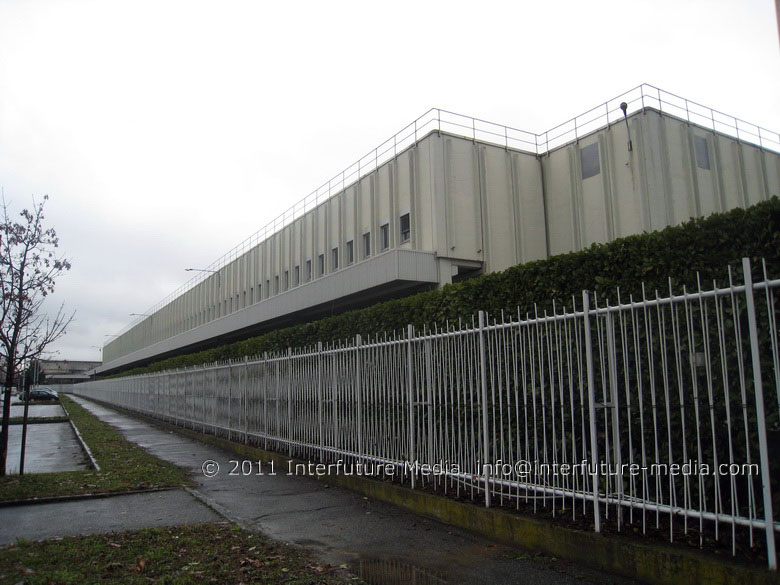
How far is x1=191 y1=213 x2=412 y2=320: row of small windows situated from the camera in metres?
22.6

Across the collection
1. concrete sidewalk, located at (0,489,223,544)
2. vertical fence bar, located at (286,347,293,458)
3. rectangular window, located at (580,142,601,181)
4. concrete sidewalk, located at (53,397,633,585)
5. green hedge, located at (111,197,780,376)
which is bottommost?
concrete sidewalk, located at (53,397,633,585)

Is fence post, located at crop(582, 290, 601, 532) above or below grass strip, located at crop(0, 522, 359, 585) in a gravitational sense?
above

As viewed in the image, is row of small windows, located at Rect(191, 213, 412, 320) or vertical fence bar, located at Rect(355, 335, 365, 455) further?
row of small windows, located at Rect(191, 213, 412, 320)

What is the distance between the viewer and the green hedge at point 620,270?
4.90 meters

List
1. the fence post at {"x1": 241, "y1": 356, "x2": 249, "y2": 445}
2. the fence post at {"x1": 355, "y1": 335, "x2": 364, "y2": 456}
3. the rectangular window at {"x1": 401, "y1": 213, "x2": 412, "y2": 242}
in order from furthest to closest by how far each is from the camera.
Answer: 1. the rectangular window at {"x1": 401, "y1": 213, "x2": 412, "y2": 242}
2. the fence post at {"x1": 241, "y1": 356, "x2": 249, "y2": 445}
3. the fence post at {"x1": 355, "y1": 335, "x2": 364, "y2": 456}

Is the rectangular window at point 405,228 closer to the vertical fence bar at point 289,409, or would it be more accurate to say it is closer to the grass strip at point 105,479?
the vertical fence bar at point 289,409

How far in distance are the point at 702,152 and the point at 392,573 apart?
2073cm

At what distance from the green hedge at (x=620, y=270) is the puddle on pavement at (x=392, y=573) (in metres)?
2.83

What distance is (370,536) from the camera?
6188 millimetres

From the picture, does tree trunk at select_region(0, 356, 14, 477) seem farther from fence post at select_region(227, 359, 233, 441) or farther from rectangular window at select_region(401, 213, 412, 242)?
rectangular window at select_region(401, 213, 412, 242)

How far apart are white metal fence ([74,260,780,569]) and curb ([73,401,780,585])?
0.20 meters

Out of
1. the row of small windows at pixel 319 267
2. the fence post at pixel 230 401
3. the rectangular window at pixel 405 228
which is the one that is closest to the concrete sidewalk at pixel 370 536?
the fence post at pixel 230 401

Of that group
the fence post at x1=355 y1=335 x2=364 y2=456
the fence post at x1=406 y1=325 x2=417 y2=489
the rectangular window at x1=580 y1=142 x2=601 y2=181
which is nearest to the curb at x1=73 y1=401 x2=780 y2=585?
the fence post at x1=406 y1=325 x2=417 y2=489

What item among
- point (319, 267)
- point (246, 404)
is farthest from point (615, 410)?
point (319, 267)
